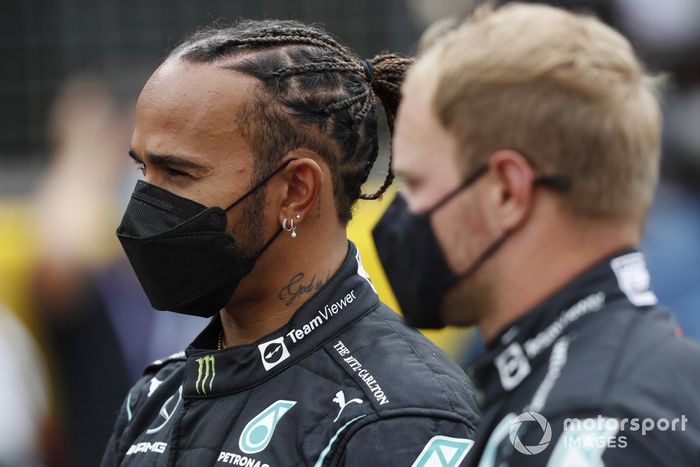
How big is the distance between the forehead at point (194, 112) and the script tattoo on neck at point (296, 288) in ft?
1.08

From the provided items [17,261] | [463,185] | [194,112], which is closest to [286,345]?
[194,112]

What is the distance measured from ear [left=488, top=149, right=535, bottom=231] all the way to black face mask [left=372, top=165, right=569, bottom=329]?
20 millimetres

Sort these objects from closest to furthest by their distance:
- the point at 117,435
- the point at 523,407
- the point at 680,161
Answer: the point at 523,407 → the point at 117,435 → the point at 680,161

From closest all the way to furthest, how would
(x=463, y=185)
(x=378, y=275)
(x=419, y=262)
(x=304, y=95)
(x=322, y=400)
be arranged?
(x=463, y=185), (x=419, y=262), (x=322, y=400), (x=304, y=95), (x=378, y=275)

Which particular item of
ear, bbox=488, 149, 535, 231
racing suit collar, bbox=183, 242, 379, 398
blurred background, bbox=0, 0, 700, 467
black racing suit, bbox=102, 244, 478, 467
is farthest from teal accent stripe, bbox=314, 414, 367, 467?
blurred background, bbox=0, 0, 700, 467

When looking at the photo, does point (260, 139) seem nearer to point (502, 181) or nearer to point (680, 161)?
point (502, 181)

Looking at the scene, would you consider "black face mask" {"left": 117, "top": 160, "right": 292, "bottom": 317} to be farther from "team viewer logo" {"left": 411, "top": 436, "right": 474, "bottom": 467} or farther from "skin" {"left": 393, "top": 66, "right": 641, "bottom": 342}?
"skin" {"left": 393, "top": 66, "right": 641, "bottom": 342}

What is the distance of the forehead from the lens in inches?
105

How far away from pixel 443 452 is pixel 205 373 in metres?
0.63

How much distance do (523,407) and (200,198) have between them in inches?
46.0

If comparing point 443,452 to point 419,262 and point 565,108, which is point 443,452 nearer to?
point 419,262

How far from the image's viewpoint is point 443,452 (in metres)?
2.40

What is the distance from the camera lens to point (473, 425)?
8.19ft

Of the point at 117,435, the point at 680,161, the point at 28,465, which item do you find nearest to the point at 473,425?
the point at 117,435
